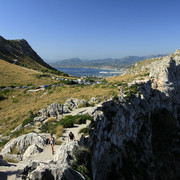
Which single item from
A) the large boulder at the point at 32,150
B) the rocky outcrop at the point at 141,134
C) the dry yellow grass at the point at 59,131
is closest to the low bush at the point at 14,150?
the large boulder at the point at 32,150

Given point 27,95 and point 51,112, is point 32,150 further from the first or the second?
point 27,95

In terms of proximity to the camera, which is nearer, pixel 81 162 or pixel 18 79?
pixel 81 162

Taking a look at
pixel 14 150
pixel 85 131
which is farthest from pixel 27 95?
pixel 85 131

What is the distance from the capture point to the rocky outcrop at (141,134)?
17.9m

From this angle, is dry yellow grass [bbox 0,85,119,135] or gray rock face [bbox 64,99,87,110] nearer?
gray rock face [bbox 64,99,87,110]

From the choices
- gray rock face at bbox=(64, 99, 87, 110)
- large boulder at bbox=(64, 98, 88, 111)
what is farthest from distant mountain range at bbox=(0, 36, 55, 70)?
large boulder at bbox=(64, 98, 88, 111)

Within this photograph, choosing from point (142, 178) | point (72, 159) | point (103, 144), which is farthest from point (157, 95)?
point (72, 159)

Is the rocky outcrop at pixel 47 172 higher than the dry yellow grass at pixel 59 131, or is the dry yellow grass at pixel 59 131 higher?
Result: the rocky outcrop at pixel 47 172

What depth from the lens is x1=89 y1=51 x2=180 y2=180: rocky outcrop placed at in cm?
1791

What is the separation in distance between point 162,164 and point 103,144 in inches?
955

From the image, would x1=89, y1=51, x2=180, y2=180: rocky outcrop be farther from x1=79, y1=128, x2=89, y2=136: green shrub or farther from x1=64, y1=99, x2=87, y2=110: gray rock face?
x1=64, y1=99, x2=87, y2=110: gray rock face

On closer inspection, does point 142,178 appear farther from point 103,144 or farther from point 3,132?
point 3,132

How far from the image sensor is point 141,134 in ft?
102

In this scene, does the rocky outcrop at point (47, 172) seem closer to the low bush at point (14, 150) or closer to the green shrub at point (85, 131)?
the green shrub at point (85, 131)
